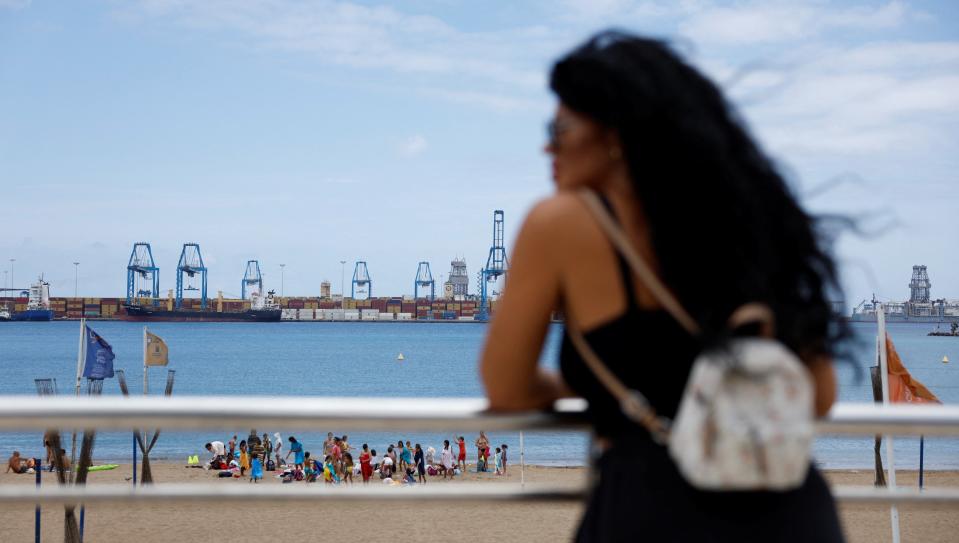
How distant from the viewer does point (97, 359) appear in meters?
16.8

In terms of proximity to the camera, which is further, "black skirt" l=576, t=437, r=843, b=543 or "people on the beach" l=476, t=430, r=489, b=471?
"people on the beach" l=476, t=430, r=489, b=471

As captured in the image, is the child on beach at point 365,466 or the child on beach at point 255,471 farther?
the child on beach at point 255,471

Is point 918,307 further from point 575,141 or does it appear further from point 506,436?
point 575,141

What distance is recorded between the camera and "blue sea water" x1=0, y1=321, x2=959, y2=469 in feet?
105

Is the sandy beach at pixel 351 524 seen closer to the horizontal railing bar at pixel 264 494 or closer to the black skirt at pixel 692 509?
the horizontal railing bar at pixel 264 494

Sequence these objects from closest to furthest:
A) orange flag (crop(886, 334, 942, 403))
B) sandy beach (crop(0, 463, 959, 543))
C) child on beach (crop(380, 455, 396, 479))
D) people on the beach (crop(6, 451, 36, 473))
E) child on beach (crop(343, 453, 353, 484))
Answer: orange flag (crop(886, 334, 942, 403)), sandy beach (crop(0, 463, 959, 543)), child on beach (crop(380, 455, 396, 479)), child on beach (crop(343, 453, 353, 484)), people on the beach (crop(6, 451, 36, 473))

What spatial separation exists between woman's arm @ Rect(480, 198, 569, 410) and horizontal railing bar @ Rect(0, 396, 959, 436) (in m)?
0.07

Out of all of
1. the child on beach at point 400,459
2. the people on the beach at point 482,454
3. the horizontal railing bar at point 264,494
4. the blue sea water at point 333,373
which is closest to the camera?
the horizontal railing bar at point 264,494

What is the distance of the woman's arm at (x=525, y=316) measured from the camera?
1206 millimetres

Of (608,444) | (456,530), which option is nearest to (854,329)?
(608,444)

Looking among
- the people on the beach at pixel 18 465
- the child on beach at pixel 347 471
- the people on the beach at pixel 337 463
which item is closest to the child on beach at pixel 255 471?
the people on the beach at pixel 337 463

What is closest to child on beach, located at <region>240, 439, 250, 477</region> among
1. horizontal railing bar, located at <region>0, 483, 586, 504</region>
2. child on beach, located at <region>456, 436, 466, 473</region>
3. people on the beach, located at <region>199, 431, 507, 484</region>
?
people on the beach, located at <region>199, 431, 507, 484</region>

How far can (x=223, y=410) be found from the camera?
144cm

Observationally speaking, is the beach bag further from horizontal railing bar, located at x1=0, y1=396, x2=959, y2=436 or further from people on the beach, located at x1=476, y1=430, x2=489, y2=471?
people on the beach, located at x1=476, y1=430, x2=489, y2=471
